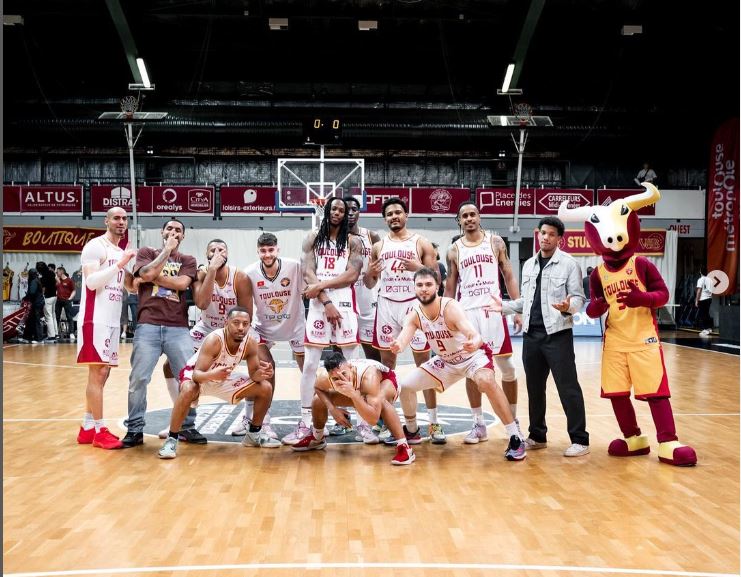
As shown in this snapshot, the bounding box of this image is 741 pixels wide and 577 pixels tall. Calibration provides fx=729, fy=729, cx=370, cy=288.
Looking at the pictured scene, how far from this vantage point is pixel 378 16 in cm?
1856

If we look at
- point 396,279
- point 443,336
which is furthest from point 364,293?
point 443,336

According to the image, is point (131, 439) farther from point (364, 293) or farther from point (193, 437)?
point (364, 293)

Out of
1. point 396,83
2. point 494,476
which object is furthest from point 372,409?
point 396,83

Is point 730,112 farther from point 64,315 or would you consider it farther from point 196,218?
point 64,315

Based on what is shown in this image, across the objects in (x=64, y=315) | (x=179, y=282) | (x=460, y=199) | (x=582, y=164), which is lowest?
(x=64, y=315)

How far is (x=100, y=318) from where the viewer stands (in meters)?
5.62

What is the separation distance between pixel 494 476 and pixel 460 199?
17081 millimetres

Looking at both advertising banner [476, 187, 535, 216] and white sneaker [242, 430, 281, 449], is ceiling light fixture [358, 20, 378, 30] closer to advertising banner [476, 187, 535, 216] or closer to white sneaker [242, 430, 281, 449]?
Result: advertising banner [476, 187, 535, 216]

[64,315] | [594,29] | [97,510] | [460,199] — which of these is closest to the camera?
[97,510]

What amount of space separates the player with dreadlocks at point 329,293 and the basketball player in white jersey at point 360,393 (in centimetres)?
32

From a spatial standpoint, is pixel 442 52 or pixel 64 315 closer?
pixel 64 315

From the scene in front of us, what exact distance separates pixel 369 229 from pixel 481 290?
1219 cm

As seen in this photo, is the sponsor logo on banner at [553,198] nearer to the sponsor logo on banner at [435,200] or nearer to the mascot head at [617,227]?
the sponsor logo on banner at [435,200]

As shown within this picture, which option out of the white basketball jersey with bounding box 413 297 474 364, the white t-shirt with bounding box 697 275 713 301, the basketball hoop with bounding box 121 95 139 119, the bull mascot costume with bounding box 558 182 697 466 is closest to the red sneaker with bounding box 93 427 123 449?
A: the white basketball jersey with bounding box 413 297 474 364
